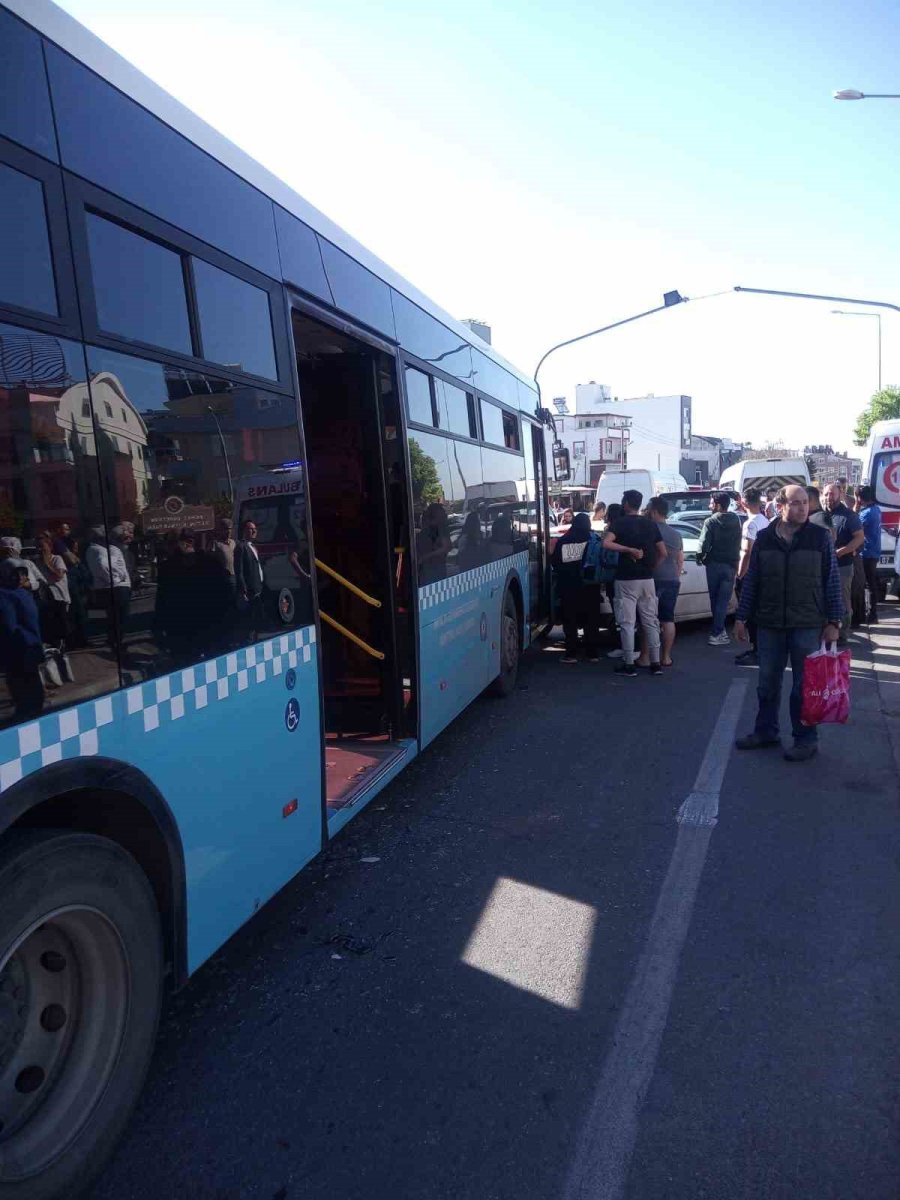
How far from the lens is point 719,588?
1138 cm

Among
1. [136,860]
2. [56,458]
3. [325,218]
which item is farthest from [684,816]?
[56,458]

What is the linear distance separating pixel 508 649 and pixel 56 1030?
6.71 meters

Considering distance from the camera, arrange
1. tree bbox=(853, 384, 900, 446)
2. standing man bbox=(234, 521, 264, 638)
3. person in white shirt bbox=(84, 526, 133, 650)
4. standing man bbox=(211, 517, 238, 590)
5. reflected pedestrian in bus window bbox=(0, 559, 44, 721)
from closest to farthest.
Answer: reflected pedestrian in bus window bbox=(0, 559, 44, 721)
person in white shirt bbox=(84, 526, 133, 650)
standing man bbox=(211, 517, 238, 590)
standing man bbox=(234, 521, 264, 638)
tree bbox=(853, 384, 900, 446)

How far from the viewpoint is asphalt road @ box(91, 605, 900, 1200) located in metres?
2.76

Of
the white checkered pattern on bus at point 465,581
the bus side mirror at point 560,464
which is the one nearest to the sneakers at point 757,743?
the white checkered pattern on bus at point 465,581

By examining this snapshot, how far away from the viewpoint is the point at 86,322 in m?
2.68

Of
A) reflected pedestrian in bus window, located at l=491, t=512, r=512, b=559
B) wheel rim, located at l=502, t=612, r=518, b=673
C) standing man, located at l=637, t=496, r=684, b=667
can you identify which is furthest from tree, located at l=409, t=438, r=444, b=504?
standing man, located at l=637, t=496, r=684, b=667

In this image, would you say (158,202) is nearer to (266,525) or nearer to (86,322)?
(86,322)

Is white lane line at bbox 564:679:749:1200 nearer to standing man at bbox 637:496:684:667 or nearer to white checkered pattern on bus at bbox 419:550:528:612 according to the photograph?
white checkered pattern on bus at bbox 419:550:528:612

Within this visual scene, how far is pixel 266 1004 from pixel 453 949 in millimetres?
857

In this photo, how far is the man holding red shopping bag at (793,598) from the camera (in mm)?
6566

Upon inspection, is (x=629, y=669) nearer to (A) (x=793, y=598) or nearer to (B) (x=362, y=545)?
(A) (x=793, y=598)

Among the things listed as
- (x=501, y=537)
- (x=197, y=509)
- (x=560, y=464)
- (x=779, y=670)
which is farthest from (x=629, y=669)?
(x=197, y=509)

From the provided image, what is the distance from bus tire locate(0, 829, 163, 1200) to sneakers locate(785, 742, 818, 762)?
201 inches
